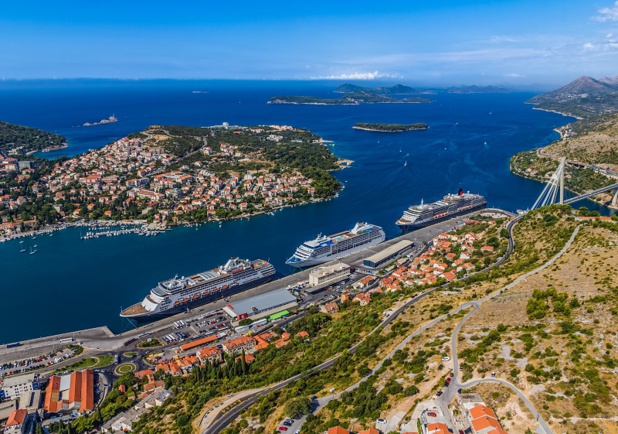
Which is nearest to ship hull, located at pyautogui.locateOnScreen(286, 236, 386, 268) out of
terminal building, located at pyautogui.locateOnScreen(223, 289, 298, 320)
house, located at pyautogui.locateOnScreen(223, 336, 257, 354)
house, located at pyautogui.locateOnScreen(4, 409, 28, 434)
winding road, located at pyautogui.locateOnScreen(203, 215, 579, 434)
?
terminal building, located at pyautogui.locateOnScreen(223, 289, 298, 320)

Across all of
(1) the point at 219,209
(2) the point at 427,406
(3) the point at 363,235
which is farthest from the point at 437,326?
(1) the point at 219,209

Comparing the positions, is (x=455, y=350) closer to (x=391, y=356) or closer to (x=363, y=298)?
(x=391, y=356)

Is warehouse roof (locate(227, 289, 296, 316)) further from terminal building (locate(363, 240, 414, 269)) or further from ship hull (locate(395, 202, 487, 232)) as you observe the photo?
ship hull (locate(395, 202, 487, 232))

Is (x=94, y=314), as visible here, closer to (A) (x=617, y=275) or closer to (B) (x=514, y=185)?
(A) (x=617, y=275)

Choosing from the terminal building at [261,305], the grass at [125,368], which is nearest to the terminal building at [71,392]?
the grass at [125,368]

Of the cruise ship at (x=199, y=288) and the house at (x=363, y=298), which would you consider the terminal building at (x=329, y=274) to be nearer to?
the cruise ship at (x=199, y=288)

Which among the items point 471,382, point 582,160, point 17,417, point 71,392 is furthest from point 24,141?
point 582,160
